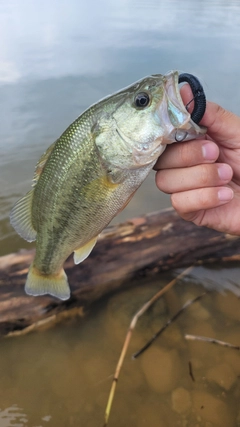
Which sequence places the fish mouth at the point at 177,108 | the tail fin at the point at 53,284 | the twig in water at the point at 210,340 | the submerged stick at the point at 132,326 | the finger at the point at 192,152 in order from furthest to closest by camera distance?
1. the twig in water at the point at 210,340
2. the submerged stick at the point at 132,326
3. the tail fin at the point at 53,284
4. the finger at the point at 192,152
5. the fish mouth at the point at 177,108

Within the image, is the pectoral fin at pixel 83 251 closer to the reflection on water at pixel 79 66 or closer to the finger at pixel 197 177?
the finger at pixel 197 177

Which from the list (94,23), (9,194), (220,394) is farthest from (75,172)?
(94,23)

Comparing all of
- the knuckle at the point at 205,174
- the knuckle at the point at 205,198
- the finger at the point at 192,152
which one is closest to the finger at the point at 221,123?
the finger at the point at 192,152

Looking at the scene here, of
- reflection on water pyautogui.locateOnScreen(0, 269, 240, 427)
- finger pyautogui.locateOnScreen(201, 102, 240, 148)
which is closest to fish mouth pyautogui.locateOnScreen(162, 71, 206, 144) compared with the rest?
finger pyautogui.locateOnScreen(201, 102, 240, 148)

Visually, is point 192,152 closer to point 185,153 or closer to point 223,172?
point 185,153

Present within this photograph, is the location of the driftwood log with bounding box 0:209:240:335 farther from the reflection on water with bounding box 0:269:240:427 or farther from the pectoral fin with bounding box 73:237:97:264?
the pectoral fin with bounding box 73:237:97:264
